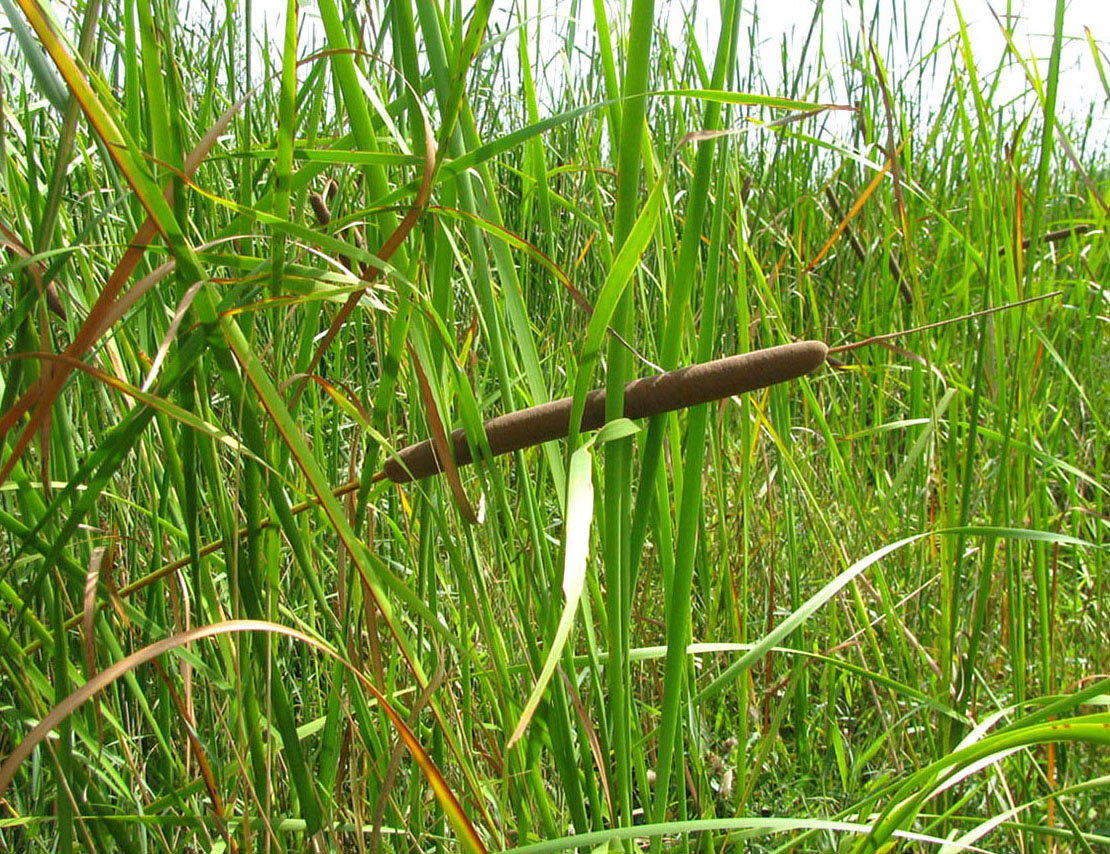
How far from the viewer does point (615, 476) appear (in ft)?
1.99

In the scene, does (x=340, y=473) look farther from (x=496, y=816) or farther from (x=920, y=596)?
(x=920, y=596)

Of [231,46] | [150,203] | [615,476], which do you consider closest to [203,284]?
[150,203]

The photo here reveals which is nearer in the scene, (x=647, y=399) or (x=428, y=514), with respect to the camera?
(x=647, y=399)

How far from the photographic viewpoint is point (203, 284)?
50 centimetres

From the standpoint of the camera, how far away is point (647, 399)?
56 centimetres

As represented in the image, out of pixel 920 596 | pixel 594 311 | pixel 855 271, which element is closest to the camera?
pixel 594 311

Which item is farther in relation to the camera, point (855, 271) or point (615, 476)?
point (855, 271)

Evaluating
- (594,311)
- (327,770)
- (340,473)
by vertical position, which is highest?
(594,311)

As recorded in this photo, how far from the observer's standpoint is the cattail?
52cm

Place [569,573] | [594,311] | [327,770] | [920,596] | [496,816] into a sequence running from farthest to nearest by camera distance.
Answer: [920,596]
[496,816]
[327,770]
[594,311]
[569,573]

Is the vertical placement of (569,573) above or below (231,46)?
below

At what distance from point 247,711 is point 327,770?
5.4 inches

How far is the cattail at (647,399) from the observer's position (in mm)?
524

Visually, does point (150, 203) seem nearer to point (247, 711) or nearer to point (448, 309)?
point (448, 309)
